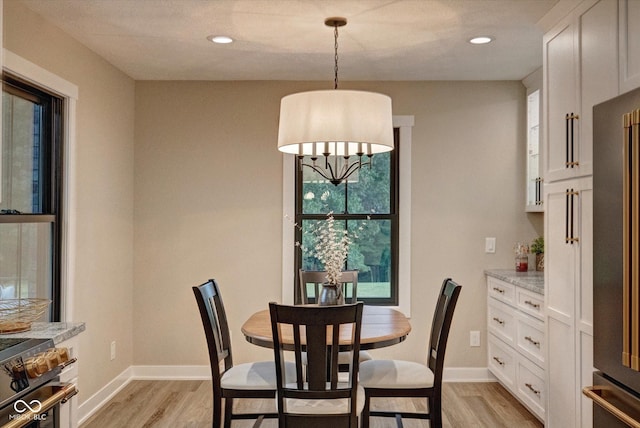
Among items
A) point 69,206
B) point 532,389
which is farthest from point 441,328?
point 69,206

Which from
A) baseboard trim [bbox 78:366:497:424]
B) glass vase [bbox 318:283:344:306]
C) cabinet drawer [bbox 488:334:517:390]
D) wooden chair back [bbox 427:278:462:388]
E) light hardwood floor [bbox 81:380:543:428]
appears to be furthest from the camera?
baseboard trim [bbox 78:366:497:424]

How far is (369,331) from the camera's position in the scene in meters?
2.92

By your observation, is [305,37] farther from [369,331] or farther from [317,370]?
[317,370]

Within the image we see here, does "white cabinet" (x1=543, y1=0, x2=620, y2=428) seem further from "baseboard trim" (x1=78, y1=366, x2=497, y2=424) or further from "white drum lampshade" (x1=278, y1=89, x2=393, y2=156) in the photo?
"baseboard trim" (x1=78, y1=366, x2=497, y2=424)

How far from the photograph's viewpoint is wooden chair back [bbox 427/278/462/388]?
9.50 feet

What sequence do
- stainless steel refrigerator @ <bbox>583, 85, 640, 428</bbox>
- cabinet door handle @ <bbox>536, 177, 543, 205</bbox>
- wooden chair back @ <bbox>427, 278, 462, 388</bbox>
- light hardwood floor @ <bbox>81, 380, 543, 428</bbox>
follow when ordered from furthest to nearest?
cabinet door handle @ <bbox>536, 177, 543, 205</bbox> < light hardwood floor @ <bbox>81, 380, 543, 428</bbox> < wooden chair back @ <bbox>427, 278, 462, 388</bbox> < stainless steel refrigerator @ <bbox>583, 85, 640, 428</bbox>

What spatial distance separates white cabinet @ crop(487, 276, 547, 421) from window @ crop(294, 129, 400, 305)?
859 mm

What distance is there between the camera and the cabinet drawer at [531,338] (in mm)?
3455

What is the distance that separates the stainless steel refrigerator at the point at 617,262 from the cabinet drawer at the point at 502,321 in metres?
2.03

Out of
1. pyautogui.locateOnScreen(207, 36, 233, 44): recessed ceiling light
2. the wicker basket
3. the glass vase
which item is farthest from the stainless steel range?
pyautogui.locateOnScreen(207, 36, 233, 44): recessed ceiling light

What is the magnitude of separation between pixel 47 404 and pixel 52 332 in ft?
1.18

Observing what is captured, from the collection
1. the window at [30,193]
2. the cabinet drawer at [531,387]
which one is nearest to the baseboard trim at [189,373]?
the cabinet drawer at [531,387]

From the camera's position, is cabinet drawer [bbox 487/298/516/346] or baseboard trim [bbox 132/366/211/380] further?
baseboard trim [bbox 132/366/211/380]

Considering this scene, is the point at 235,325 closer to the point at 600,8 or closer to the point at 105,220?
the point at 105,220
